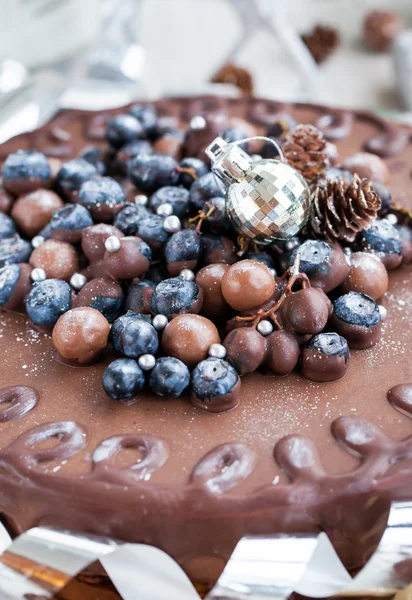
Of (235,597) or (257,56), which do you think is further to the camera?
(257,56)

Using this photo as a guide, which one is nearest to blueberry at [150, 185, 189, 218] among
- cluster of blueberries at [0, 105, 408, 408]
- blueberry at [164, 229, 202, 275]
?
cluster of blueberries at [0, 105, 408, 408]

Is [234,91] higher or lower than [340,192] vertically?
lower

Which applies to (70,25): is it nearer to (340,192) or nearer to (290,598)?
(340,192)

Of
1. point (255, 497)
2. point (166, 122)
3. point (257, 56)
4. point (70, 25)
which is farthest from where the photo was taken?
point (257, 56)

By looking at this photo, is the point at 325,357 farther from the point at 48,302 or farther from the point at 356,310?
the point at 48,302

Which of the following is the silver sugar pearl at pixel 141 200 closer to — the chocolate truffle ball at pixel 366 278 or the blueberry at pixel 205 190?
the blueberry at pixel 205 190

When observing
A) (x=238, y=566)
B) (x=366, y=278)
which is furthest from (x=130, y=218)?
(x=238, y=566)

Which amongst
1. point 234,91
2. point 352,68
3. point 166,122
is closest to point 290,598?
point 166,122

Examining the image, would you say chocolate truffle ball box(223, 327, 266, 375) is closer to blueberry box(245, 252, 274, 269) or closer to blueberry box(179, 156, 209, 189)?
blueberry box(245, 252, 274, 269)
